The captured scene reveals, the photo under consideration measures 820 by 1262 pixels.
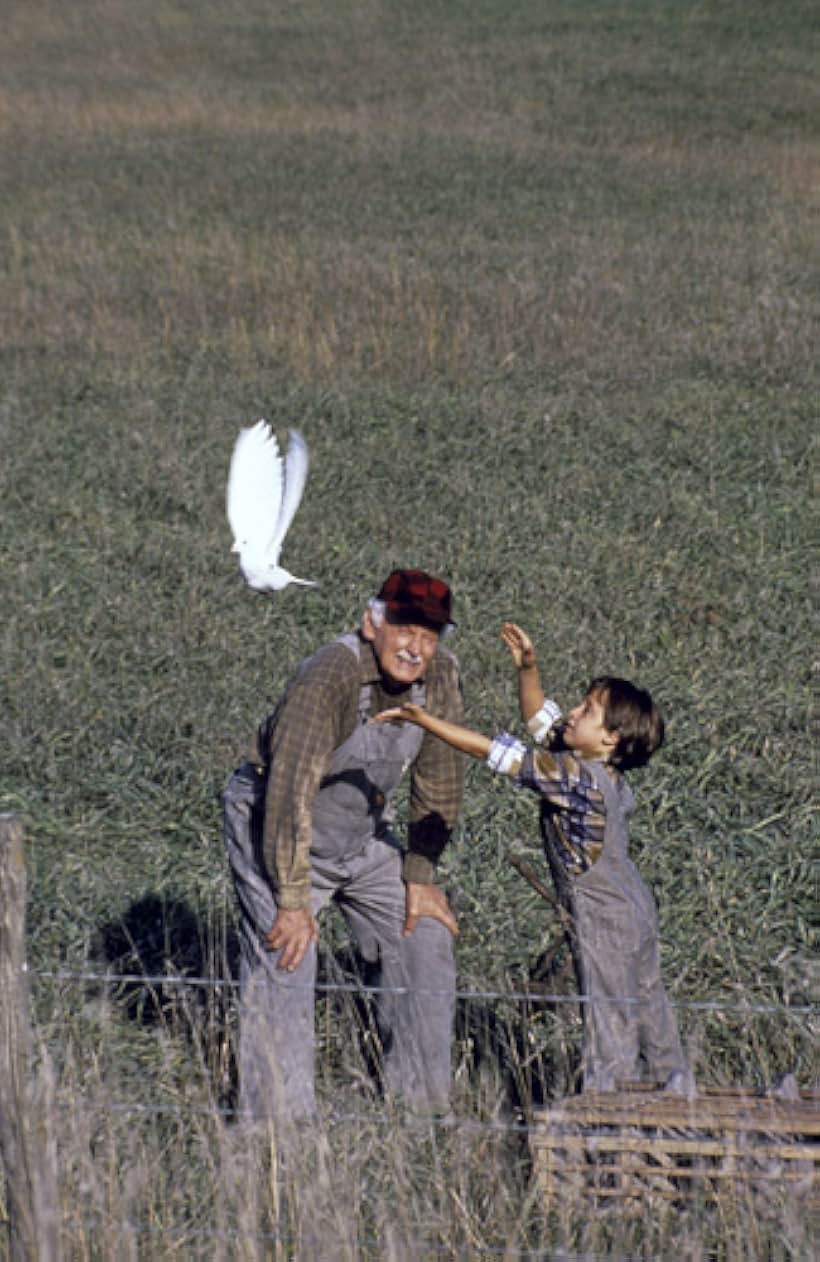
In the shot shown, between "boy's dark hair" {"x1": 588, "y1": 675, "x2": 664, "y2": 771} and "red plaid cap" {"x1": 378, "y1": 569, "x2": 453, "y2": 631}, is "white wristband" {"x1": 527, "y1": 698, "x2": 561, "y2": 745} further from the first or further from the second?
"red plaid cap" {"x1": 378, "y1": 569, "x2": 453, "y2": 631}

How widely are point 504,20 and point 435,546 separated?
24351 mm

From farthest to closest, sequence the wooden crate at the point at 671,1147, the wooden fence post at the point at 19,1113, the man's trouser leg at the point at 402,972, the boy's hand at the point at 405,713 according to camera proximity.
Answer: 1. the man's trouser leg at the point at 402,972
2. the boy's hand at the point at 405,713
3. the wooden crate at the point at 671,1147
4. the wooden fence post at the point at 19,1113

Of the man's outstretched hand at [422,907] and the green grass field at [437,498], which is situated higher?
the green grass field at [437,498]

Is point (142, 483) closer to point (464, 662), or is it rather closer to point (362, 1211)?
point (464, 662)

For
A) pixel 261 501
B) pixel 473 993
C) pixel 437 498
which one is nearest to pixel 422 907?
pixel 473 993

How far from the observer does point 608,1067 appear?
3889mm

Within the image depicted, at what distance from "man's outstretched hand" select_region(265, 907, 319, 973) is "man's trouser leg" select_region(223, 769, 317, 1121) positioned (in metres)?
0.06

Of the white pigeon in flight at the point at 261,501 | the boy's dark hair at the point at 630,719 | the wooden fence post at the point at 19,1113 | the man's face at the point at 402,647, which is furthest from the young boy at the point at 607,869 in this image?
the wooden fence post at the point at 19,1113

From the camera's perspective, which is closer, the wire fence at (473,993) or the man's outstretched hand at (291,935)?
the wire fence at (473,993)

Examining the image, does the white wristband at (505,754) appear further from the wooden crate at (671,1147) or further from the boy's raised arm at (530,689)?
the wooden crate at (671,1147)

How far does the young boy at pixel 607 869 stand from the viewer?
4094mm

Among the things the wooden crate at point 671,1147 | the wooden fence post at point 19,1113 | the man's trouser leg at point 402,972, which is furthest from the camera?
the man's trouser leg at point 402,972

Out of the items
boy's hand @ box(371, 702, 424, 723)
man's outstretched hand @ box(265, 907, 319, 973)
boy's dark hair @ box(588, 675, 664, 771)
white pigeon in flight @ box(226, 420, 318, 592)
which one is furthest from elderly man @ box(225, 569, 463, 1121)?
boy's dark hair @ box(588, 675, 664, 771)

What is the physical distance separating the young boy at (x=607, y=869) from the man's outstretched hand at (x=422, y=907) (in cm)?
32
